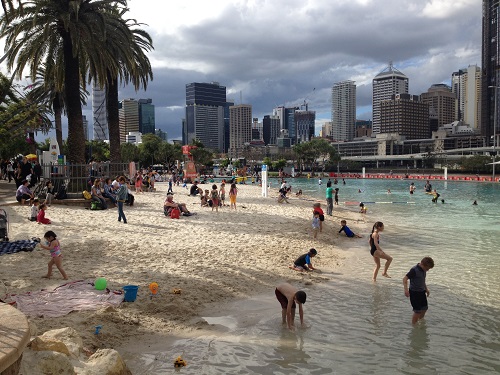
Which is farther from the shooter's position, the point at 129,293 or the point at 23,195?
the point at 23,195

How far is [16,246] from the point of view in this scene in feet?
36.2

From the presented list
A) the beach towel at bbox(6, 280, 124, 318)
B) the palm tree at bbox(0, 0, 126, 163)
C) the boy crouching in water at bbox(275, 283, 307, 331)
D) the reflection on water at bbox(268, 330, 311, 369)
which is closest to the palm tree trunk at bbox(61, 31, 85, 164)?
the palm tree at bbox(0, 0, 126, 163)

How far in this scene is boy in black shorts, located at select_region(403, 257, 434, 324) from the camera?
7.74 meters

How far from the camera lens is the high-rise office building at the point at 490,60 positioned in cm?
14168

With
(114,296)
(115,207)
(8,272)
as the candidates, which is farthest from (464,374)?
(115,207)

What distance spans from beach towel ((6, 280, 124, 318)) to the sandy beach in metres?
0.27

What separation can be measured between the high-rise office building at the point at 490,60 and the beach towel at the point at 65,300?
15793cm

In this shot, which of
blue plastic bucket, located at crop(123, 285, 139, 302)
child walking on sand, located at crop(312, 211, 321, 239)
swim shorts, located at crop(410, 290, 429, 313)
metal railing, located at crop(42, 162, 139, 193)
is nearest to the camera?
swim shorts, located at crop(410, 290, 429, 313)

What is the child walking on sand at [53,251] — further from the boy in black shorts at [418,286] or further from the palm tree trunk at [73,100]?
the palm tree trunk at [73,100]

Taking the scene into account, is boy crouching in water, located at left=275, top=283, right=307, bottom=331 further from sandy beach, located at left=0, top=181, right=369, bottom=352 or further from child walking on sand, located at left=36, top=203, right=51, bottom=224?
child walking on sand, located at left=36, top=203, right=51, bottom=224

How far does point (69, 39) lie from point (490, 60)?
161m

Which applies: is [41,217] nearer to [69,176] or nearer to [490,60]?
[69,176]

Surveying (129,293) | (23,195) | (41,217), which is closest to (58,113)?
(23,195)

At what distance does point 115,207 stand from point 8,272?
32.7 feet
